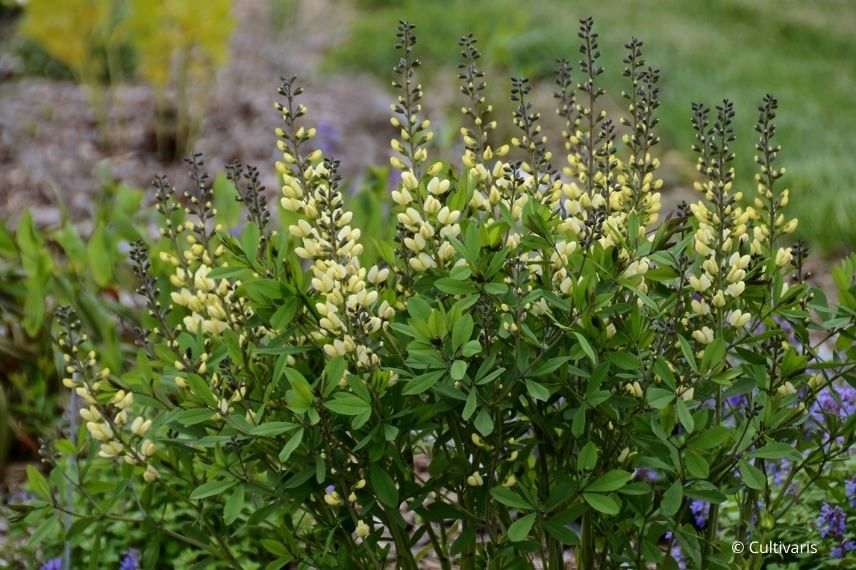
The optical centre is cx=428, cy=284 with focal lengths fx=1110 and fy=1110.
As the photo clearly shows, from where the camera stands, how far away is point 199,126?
244 inches

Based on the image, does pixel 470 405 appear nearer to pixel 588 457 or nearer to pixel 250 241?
pixel 588 457

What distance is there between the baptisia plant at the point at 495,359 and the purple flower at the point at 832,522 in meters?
0.27

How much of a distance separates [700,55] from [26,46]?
500 cm

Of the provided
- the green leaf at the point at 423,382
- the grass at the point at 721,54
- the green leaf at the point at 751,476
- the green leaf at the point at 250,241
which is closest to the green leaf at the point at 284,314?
the green leaf at the point at 250,241

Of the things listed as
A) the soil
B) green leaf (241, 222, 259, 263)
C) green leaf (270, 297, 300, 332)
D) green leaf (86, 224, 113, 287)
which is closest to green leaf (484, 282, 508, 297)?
green leaf (270, 297, 300, 332)

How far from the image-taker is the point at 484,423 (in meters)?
1.71

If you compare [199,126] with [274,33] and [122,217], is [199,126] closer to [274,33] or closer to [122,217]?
[122,217]

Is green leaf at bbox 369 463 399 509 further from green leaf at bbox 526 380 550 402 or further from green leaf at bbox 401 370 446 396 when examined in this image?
green leaf at bbox 526 380 550 402

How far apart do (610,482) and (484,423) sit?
24cm

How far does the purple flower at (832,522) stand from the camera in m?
2.31

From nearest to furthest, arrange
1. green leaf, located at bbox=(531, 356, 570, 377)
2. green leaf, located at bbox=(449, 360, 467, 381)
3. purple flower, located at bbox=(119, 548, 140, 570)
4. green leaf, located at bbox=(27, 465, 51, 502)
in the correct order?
1. green leaf, located at bbox=(449, 360, 467, 381)
2. green leaf, located at bbox=(531, 356, 570, 377)
3. green leaf, located at bbox=(27, 465, 51, 502)
4. purple flower, located at bbox=(119, 548, 140, 570)

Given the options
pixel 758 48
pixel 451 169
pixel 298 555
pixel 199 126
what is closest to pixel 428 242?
pixel 451 169

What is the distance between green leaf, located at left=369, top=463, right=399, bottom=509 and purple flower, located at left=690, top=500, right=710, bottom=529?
2.98ft

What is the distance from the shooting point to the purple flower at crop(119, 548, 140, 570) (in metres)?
2.63
